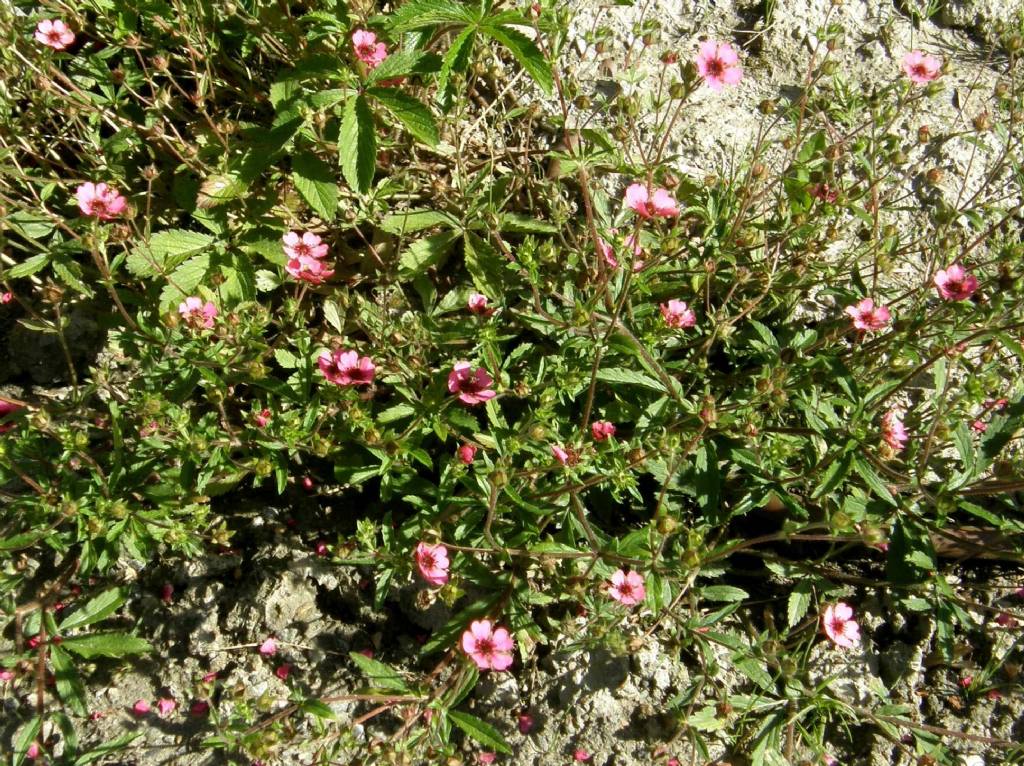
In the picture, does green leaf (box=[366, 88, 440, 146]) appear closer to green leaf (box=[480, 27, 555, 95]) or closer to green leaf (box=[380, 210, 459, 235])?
green leaf (box=[480, 27, 555, 95])

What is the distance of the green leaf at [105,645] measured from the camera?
2801mm

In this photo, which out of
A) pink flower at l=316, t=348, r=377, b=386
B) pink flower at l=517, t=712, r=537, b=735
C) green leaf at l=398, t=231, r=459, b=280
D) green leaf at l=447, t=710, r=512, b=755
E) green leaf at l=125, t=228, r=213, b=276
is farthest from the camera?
green leaf at l=398, t=231, r=459, b=280

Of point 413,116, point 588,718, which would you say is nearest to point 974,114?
point 413,116

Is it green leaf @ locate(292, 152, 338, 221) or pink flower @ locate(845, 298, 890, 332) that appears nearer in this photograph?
pink flower @ locate(845, 298, 890, 332)

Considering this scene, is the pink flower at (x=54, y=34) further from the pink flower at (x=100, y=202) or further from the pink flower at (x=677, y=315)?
the pink flower at (x=677, y=315)

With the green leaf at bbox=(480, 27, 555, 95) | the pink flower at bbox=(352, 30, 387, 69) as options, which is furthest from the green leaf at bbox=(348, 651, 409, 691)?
the pink flower at bbox=(352, 30, 387, 69)

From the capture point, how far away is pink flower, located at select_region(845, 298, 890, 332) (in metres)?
2.99

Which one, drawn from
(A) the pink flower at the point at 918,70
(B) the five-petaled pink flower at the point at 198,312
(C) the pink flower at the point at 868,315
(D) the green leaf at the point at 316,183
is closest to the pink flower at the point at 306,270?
(D) the green leaf at the point at 316,183

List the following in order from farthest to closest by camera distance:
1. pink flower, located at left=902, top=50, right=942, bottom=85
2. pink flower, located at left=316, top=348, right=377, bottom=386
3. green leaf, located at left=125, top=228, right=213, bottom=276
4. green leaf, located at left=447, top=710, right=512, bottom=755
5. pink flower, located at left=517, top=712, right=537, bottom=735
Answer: pink flower, located at left=902, top=50, right=942, bottom=85 < green leaf, located at left=125, top=228, right=213, bottom=276 < pink flower, located at left=517, top=712, right=537, bottom=735 < pink flower, located at left=316, top=348, right=377, bottom=386 < green leaf, located at left=447, top=710, right=512, bottom=755

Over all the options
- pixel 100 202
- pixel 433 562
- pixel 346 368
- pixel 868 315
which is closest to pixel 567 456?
pixel 433 562

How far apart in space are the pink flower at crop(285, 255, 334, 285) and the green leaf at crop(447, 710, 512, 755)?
1645 millimetres

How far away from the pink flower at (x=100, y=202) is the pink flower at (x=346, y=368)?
925 millimetres

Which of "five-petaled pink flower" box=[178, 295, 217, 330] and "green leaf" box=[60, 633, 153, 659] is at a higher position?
"five-petaled pink flower" box=[178, 295, 217, 330]

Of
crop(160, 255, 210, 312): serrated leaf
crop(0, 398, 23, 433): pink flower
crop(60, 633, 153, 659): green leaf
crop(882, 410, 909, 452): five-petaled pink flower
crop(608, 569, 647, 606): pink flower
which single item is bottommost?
crop(60, 633, 153, 659): green leaf
